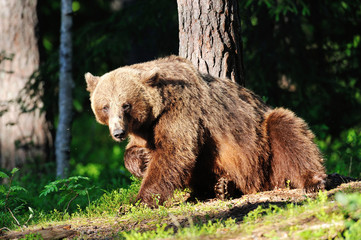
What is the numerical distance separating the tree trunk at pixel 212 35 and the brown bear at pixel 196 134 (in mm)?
471

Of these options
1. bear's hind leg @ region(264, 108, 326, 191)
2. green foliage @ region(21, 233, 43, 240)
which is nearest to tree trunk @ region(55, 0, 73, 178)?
bear's hind leg @ region(264, 108, 326, 191)

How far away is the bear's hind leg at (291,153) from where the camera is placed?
Result: 562cm

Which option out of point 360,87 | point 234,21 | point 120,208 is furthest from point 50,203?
point 360,87

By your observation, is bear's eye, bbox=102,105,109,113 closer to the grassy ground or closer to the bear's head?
the bear's head

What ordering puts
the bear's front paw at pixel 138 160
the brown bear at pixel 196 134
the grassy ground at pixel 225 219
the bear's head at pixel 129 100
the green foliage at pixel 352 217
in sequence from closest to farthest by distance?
the green foliage at pixel 352 217, the grassy ground at pixel 225 219, the brown bear at pixel 196 134, the bear's head at pixel 129 100, the bear's front paw at pixel 138 160

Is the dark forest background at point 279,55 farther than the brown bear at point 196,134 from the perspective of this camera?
Yes

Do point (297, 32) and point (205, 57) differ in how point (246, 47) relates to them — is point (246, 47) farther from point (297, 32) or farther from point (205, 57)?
point (205, 57)

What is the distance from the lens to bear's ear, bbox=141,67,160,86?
216 inches

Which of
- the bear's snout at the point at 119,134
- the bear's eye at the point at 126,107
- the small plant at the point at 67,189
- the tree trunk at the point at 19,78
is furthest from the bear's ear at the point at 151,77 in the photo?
the tree trunk at the point at 19,78

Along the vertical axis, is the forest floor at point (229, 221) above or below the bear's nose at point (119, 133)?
below

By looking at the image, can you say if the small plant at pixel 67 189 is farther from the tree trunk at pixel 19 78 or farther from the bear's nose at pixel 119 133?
the tree trunk at pixel 19 78

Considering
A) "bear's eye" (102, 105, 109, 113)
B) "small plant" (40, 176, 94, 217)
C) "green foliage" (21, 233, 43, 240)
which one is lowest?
"green foliage" (21, 233, 43, 240)

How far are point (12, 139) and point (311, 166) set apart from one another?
22.0 ft

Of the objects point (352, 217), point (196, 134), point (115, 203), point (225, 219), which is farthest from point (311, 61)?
point (352, 217)
